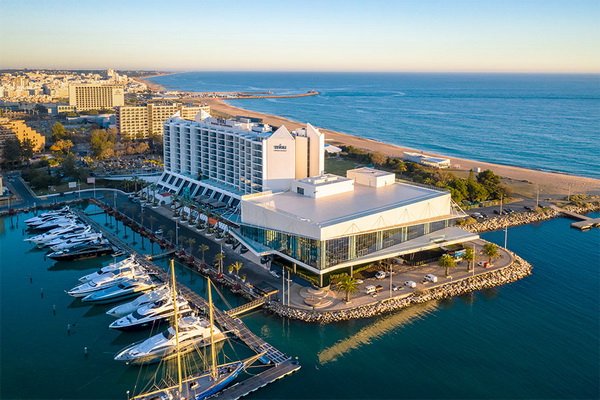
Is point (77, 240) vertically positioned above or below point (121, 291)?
above

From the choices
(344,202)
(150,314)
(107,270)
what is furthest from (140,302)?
(344,202)

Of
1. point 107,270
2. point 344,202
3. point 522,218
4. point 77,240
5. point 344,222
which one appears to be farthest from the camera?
point 522,218

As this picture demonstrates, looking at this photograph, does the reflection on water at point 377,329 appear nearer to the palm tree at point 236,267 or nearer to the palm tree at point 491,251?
the palm tree at point 491,251

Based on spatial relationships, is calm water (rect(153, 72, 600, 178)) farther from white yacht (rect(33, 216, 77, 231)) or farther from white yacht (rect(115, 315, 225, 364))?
white yacht (rect(115, 315, 225, 364))

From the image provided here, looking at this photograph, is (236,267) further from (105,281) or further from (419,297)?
(419,297)

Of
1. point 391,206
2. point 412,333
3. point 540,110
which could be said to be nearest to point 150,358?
point 412,333

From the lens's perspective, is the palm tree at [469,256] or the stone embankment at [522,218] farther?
the stone embankment at [522,218]

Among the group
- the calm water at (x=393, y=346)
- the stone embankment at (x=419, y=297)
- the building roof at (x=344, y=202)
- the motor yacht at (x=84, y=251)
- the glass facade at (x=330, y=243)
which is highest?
the building roof at (x=344, y=202)

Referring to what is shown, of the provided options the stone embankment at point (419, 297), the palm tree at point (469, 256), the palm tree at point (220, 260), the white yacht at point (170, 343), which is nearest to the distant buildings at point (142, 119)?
the palm tree at point (220, 260)
